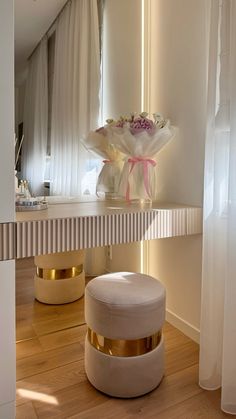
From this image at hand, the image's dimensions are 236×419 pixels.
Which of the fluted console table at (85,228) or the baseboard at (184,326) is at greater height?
the fluted console table at (85,228)

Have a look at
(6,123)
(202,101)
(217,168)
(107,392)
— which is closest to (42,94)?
(6,123)

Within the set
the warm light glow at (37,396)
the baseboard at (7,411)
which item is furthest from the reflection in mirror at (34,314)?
the baseboard at (7,411)

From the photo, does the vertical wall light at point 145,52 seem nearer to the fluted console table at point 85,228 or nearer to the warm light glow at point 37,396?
the fluted console table at point 85,228

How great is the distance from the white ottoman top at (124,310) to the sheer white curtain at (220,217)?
0.76ft

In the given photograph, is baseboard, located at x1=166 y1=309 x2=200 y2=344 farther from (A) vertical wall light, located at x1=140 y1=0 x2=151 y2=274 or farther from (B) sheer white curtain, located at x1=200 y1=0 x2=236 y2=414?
(A) vertical wall light, located at x1=140 y1=0 x2=151 y2=274

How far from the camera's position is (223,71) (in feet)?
3.73

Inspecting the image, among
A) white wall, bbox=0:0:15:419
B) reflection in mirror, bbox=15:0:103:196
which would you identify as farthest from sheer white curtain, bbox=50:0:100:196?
white wall, bbox=0:0:15:419

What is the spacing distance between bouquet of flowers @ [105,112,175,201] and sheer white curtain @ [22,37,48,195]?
0.37 m

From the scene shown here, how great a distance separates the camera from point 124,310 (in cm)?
113

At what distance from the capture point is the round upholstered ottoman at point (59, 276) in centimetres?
184

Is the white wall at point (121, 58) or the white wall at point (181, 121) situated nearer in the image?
the white wall at point (181, 121)

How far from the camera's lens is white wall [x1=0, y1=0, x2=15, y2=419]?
3.00ft

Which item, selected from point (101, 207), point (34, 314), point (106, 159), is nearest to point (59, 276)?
point (34, 314)

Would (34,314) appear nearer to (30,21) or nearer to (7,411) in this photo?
(7,411)
